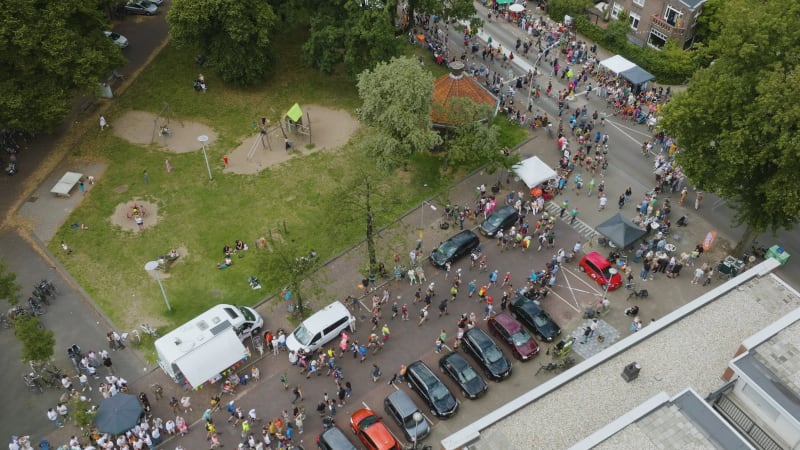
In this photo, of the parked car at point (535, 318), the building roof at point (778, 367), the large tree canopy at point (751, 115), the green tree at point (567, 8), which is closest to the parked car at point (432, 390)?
the parked car at point (535, 318)

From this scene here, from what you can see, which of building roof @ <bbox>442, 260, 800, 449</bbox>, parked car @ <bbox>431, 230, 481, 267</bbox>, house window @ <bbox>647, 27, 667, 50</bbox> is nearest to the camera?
building roof @ <bbox>442, 260, 800, 449</bbox>

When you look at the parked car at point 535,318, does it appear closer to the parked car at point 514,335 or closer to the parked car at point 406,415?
the parked car at point 514,335

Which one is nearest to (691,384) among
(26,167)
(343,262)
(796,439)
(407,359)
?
(796,439)

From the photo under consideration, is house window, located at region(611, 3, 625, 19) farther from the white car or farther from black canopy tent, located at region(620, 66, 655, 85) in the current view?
the white car

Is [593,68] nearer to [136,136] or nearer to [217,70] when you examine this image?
[217,70]

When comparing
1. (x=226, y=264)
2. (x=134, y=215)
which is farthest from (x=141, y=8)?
(x=226, y=264)

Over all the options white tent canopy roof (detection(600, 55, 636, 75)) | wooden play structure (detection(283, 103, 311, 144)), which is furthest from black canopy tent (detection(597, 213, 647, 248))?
wooden play structure (detection(283, 103, 311, 144))
